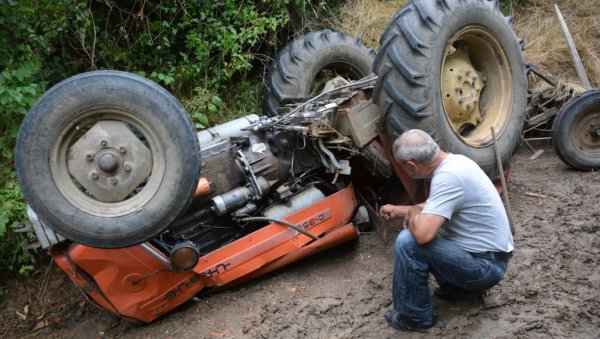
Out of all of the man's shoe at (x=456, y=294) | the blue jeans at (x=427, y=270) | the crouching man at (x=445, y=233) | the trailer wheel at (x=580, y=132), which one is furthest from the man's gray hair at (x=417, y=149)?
the trailer wheel at (x=580, y=132)

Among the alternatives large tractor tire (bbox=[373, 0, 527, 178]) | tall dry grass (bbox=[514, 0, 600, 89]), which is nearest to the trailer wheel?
large tractor tire (bbox=[373, 0, 527, 178])

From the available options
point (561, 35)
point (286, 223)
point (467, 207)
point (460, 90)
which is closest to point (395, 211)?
point (467, 207)

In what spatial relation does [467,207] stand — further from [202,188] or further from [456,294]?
[202,188]

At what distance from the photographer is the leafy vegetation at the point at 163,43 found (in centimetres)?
467

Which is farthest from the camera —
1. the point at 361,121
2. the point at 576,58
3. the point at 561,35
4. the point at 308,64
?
the point at 561,35

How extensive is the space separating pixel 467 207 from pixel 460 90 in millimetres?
1305

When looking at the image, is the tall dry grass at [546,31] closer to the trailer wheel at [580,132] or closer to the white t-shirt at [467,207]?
the trailer wheel at [580,132]

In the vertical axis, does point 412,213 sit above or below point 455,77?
below

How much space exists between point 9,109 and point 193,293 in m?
1.97

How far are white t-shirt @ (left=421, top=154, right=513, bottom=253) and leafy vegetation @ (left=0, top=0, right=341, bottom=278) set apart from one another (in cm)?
284

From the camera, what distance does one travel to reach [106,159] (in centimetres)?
279

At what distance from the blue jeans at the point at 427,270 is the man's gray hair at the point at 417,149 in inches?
15.3

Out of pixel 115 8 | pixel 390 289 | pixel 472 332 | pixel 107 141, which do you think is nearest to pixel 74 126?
pixel 107 141

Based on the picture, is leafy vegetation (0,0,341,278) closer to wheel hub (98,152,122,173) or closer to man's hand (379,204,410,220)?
wheel hub (98,152,122,173)
